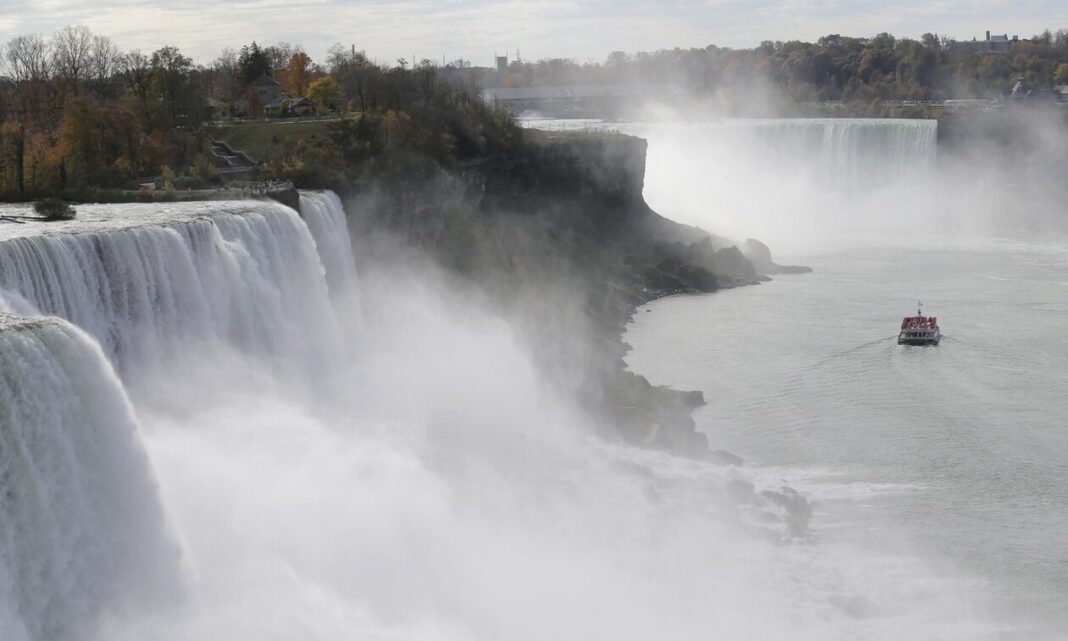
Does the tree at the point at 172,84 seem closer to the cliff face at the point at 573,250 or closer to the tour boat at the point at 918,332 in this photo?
the cliff face at the point at 573,250

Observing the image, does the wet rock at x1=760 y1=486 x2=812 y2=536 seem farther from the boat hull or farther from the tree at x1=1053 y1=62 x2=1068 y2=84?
the tree at x1=1053 y1=62 x2=1068 y2=84

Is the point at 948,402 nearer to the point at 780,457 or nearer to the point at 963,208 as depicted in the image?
the point at 780,457

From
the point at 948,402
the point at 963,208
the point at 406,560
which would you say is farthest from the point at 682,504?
the point at 963,208

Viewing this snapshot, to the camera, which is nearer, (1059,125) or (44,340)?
(44,340)

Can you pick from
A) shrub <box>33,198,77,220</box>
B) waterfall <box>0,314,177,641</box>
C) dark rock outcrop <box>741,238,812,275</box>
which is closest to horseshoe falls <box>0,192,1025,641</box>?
waterfall <box>0,314,177,641</box>

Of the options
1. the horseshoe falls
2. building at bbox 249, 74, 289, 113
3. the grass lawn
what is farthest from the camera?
building at bbox 249, 74, 289, 113

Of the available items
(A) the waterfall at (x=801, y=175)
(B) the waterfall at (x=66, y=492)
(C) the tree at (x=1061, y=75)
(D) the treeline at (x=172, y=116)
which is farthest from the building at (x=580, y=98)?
(B) the waterfall at (x=66, y=492)
